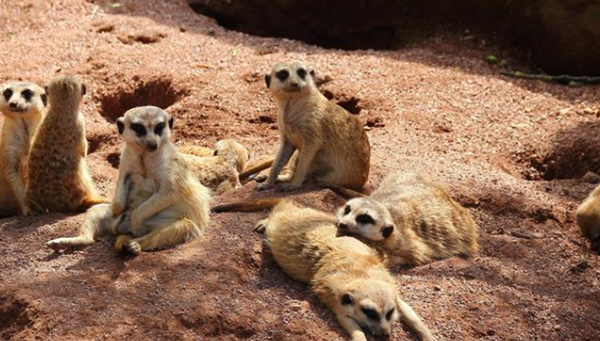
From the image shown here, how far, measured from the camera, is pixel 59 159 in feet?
17.9

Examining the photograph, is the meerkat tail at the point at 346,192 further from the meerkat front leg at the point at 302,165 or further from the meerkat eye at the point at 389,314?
the meerkat eye at the point at 389,314

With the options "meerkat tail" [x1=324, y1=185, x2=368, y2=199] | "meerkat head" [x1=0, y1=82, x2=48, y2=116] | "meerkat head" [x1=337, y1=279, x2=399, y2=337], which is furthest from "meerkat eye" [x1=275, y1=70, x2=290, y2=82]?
"meerkat head" [x1=337, y1=279, x2=399, y2=337]

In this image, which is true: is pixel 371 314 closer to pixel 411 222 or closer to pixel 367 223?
pixel 367 223

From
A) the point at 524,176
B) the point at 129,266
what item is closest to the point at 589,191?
the point at 524,176

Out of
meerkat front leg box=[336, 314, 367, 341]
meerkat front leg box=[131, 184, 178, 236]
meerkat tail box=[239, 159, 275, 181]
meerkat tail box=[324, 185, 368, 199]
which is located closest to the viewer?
meerkat front leg box=[336, 314, 367, 341]

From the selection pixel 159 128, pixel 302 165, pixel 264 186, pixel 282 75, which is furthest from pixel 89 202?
pixel 282 75

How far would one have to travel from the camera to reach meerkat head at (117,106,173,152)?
4707 millimetres

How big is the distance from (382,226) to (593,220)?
1490mm

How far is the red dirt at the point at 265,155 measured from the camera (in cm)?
430

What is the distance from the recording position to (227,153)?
626 cm

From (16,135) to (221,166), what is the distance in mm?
1396

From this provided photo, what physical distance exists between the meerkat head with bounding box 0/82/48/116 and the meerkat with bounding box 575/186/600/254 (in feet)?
12.0

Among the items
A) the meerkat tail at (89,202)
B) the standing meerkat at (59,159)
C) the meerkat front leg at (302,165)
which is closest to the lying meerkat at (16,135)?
the standing meerkat at (59,159)

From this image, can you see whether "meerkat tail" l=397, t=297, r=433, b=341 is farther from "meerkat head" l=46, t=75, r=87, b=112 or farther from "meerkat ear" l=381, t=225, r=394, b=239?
"meerkat head" l=46, t=75, r=87, b=112
